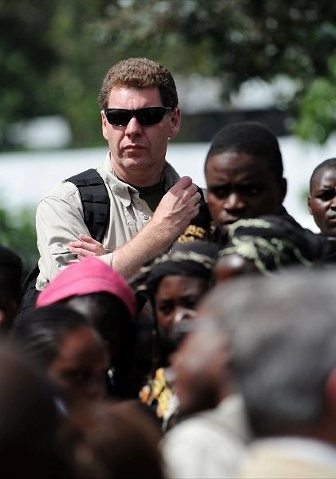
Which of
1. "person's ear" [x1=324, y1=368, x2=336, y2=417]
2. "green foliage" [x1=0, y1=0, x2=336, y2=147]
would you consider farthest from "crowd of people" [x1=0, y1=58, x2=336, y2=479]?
"green foliage" [x1=0, y1=0, x2=336, y2=147]

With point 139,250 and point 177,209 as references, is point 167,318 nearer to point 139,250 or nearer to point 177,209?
point 139,250

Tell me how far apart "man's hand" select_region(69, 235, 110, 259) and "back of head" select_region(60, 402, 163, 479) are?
7.96 ft

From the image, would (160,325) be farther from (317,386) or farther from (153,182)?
(317,386)

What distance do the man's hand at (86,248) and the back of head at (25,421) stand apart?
2.67 m

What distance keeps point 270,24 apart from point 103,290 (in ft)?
31.0

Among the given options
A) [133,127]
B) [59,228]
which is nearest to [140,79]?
[133,127]

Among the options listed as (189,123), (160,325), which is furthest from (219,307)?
(189,123)

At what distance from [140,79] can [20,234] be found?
8.42m

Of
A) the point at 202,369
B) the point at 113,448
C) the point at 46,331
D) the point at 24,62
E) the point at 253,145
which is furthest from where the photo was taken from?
the point at 24,62

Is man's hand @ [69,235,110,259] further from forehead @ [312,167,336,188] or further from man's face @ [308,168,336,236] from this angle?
forehead @ [312,167,336,188]

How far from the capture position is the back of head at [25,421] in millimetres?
2607

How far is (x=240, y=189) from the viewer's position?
16.1ft

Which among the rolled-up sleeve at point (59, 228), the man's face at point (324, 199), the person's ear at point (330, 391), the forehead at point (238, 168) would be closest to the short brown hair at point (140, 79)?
the rolled-up sleeve at point (59, 228)

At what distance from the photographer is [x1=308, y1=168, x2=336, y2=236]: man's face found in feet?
22.1
